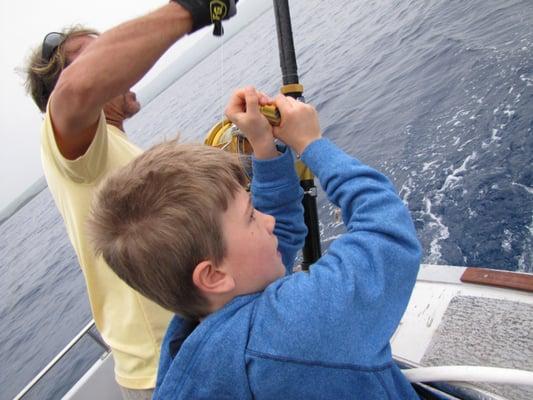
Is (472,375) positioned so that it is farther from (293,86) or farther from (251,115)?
(293,86)

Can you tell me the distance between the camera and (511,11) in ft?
26.3

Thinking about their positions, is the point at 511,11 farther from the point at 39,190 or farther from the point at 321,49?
the point at 39,190

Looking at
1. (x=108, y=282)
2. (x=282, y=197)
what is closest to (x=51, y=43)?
(x=108, y=282)

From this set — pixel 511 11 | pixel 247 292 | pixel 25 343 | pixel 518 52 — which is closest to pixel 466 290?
pixel 247 292

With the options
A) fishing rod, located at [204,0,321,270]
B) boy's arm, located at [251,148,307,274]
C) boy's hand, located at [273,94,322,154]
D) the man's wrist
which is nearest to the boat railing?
fishing rod, located at [204,0,321,270]

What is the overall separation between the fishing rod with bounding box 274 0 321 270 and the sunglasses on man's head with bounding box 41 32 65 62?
107 centimetres

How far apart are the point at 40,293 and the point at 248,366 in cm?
1797

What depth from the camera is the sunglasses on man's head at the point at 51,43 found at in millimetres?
1792

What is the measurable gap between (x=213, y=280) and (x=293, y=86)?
1.30 metres

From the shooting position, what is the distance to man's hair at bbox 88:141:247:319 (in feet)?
3.26

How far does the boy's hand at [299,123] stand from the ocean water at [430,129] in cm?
44

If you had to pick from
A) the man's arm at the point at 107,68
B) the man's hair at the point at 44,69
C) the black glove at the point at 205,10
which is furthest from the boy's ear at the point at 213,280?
the man's hair at the point at 44,69

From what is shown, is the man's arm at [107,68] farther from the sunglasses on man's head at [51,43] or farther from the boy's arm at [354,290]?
the boy's arm at [354,290]

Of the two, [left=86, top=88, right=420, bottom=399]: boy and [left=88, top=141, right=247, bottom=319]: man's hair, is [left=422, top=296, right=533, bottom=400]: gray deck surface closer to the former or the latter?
[left=86, top=88, right=420, bottom=399]: boy
